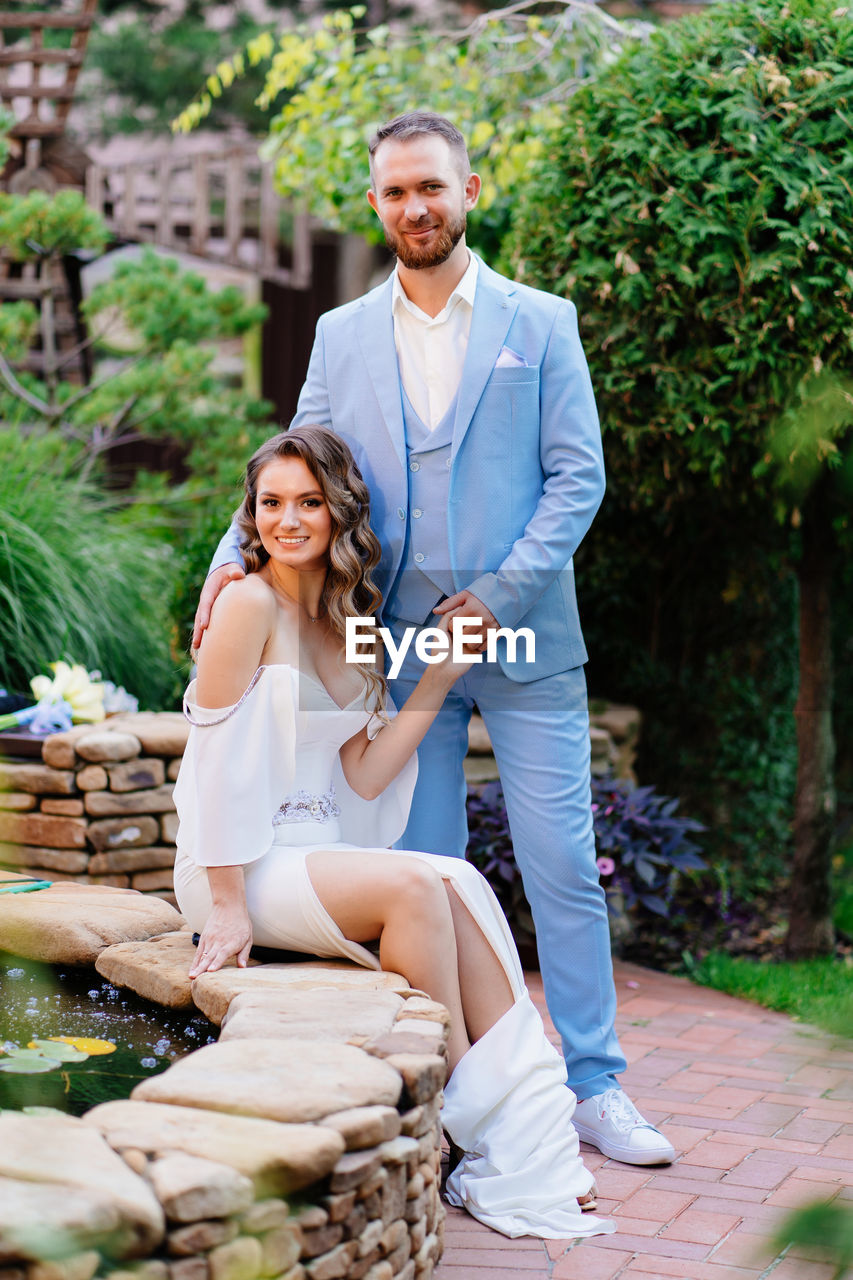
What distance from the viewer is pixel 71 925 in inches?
106

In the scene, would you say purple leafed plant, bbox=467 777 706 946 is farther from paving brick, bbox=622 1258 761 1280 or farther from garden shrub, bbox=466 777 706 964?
paving brick, bbox=622 1258 761 1280

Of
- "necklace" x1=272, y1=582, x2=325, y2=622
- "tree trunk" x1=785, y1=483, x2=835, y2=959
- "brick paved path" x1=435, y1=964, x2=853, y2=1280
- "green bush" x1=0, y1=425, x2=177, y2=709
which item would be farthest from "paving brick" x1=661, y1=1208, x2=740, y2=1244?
"green bush" x1=0, y1=425, x2=177, y2=709

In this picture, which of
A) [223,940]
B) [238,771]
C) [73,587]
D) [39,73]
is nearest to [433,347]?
[238,771]

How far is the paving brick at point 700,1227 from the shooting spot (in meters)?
2.21

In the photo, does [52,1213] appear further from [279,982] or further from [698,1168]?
[698,1168]

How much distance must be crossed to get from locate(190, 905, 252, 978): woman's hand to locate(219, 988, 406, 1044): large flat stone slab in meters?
0.17

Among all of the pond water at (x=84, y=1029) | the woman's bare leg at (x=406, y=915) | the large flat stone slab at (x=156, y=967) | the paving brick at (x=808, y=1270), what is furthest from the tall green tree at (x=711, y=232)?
the paving brick at (x=808, y=1270)

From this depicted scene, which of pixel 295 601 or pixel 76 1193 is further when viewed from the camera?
pixel 295 601

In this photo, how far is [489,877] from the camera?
13.6 ft

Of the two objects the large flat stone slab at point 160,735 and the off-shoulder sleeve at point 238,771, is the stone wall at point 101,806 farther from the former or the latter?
the off-shoulder sleeve at point 238,771

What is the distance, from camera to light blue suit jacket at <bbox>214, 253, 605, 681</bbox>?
2.62 metres

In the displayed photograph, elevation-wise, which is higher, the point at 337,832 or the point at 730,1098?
the point at 337,832

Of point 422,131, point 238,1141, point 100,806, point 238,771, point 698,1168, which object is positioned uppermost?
point 422,131

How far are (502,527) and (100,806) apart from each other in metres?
1.86
